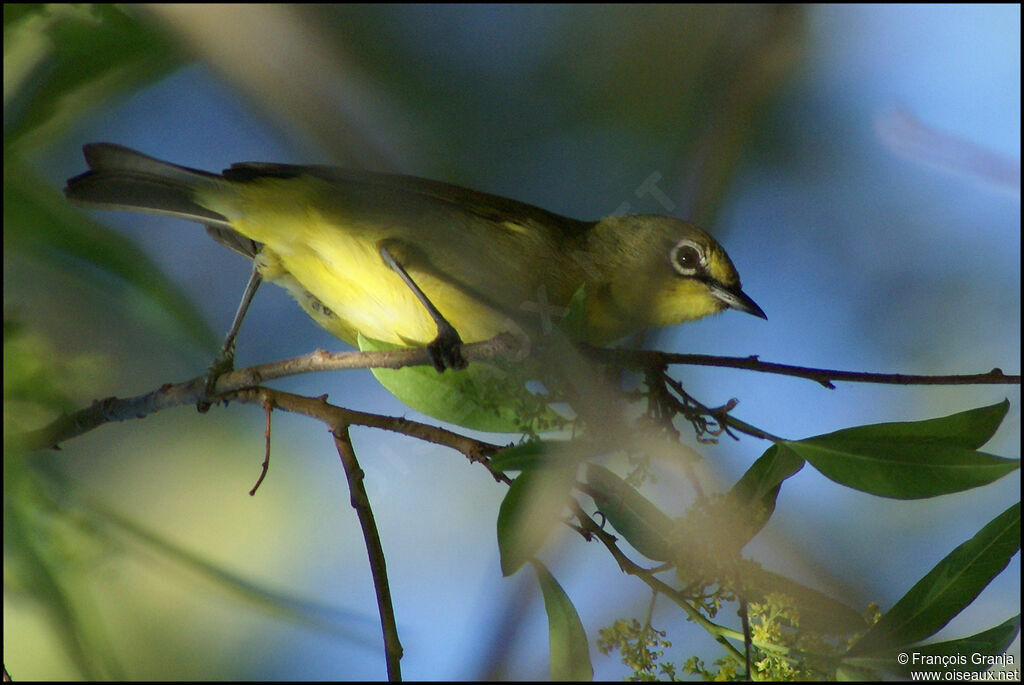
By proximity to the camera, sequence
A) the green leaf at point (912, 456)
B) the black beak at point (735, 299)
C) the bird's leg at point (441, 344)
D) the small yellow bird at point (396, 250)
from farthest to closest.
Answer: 1. the black beak at point (735, 299)
2. the small yellow bird at point (396, 250)
3. the bird's leg at point (441, 344)
4. the green leaf at point (912, 456)

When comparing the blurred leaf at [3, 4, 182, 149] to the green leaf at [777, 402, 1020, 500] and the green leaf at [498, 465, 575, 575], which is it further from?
the green leaf at [777, 402, 1020, 500]

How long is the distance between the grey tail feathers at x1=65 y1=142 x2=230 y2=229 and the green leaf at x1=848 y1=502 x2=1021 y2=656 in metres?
0.97

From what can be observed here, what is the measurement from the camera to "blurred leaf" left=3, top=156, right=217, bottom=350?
29.2 inches

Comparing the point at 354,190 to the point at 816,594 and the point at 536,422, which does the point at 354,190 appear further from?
the point at 816,594

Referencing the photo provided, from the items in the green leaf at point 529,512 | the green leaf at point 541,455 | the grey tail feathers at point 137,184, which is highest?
the grey tail feathers at point 137,184

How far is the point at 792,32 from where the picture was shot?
1.42 meters

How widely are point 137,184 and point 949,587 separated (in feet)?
3.61

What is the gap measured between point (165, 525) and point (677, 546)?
874mm

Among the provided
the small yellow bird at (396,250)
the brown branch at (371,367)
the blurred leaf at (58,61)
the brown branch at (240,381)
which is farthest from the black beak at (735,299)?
the blurred leaf at (58,61)

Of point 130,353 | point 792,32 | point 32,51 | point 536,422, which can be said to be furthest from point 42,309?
point 792,32

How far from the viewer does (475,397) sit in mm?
874

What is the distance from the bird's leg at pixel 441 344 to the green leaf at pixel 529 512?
0.62 ft

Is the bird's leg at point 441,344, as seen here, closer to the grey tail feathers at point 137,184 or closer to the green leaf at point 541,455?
the green leaf at point 541,455

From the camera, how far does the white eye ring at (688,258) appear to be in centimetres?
127
